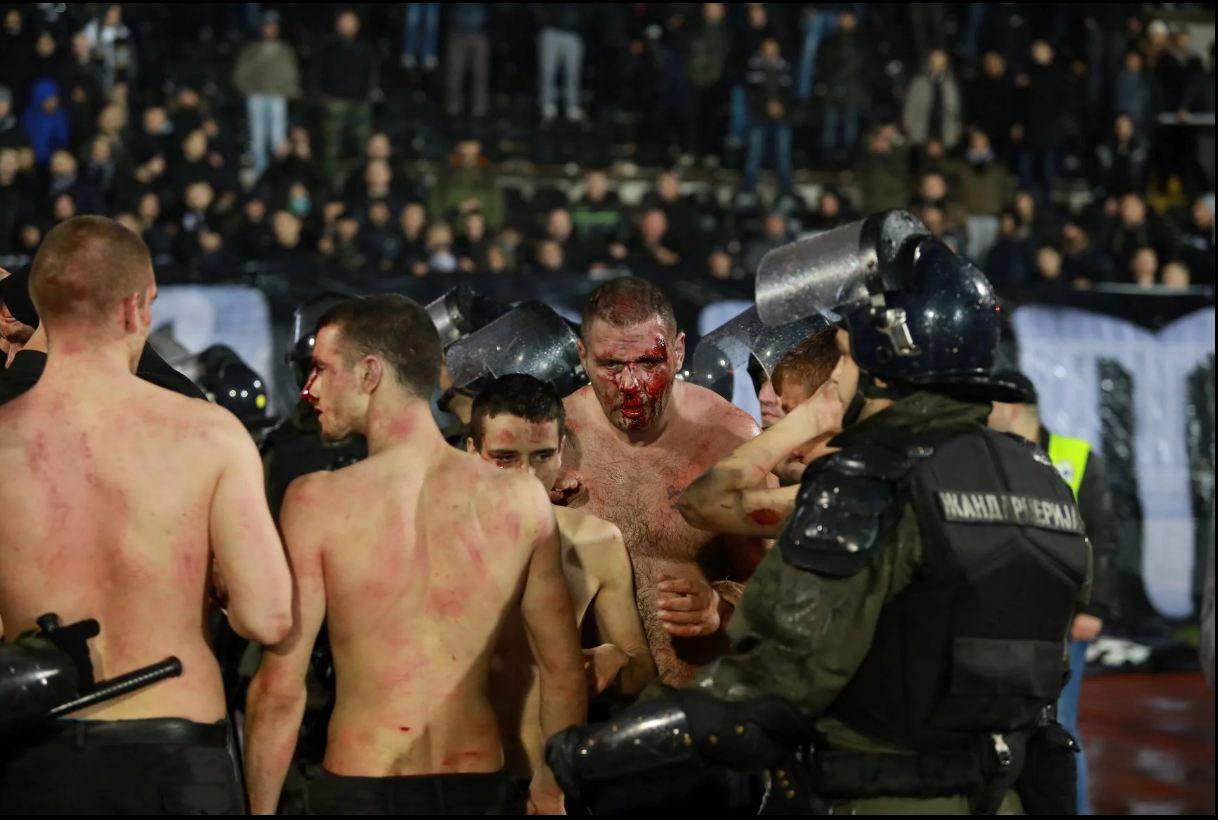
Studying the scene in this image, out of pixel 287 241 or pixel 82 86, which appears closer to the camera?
pixel 287 241

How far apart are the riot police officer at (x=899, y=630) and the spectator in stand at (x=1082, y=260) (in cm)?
1181

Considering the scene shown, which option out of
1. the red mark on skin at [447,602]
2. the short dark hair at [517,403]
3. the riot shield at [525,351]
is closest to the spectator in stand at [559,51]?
the riot shield at [525,351]

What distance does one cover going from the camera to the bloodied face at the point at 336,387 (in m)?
4.52

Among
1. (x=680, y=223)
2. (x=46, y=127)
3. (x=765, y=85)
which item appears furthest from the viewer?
(x=765, y=85)

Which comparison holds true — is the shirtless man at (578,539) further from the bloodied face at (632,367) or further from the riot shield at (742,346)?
the riot shield at (742,346)

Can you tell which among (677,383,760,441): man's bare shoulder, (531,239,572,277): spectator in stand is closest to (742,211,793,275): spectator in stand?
(531,239,572,277): spectator in stand

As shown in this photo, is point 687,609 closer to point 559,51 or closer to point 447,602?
point 447,602

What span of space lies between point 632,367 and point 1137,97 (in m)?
15.1

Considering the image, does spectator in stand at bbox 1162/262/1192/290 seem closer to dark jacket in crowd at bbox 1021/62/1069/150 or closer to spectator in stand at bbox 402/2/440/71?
dark jacket in crowd at bbox 1021/62/1069/150

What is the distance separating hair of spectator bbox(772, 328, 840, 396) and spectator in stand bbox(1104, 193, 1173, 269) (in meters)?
11.2

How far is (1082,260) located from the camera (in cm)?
1606

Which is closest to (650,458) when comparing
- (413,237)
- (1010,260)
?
(413,237)

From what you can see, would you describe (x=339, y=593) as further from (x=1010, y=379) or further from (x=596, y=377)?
(x=1010, y=379)

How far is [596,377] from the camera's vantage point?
225 inches
